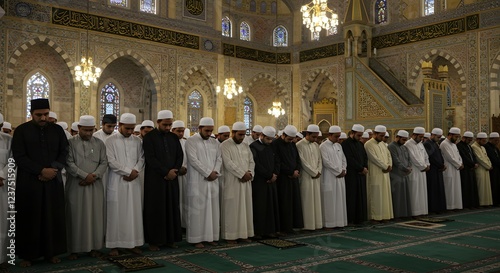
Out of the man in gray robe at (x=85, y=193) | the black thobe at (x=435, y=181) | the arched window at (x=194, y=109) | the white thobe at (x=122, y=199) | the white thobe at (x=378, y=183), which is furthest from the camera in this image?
the arched window at (x=194, y=109)

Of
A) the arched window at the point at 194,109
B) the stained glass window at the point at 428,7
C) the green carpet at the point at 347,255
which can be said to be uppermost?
the stained glass window at the point at 428,7

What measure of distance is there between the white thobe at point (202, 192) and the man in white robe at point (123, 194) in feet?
1.60

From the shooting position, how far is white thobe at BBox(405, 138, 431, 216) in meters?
6.27

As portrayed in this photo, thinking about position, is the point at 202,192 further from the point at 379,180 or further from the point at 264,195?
the point at 379,180

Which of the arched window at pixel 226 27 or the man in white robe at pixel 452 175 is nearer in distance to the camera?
the man in white robe at pixel 452 175

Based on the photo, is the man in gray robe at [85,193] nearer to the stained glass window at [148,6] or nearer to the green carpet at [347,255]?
the green carpet at [347,255]

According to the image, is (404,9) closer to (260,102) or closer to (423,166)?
(260,102)

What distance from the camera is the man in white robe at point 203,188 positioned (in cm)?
440

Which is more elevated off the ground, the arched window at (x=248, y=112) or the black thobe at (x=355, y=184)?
the arched window at (x=248, y=112)

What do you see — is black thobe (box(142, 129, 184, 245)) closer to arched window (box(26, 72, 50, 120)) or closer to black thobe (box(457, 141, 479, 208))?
black thobe (box(457, 141, 479, 208))

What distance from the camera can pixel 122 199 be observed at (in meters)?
4.06

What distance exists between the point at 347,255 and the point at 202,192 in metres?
1.42

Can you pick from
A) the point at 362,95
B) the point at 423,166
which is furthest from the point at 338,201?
the point at 362,95

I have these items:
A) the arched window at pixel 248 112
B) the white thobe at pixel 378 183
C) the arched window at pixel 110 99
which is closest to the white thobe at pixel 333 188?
the white thobe at pixel 378 183
